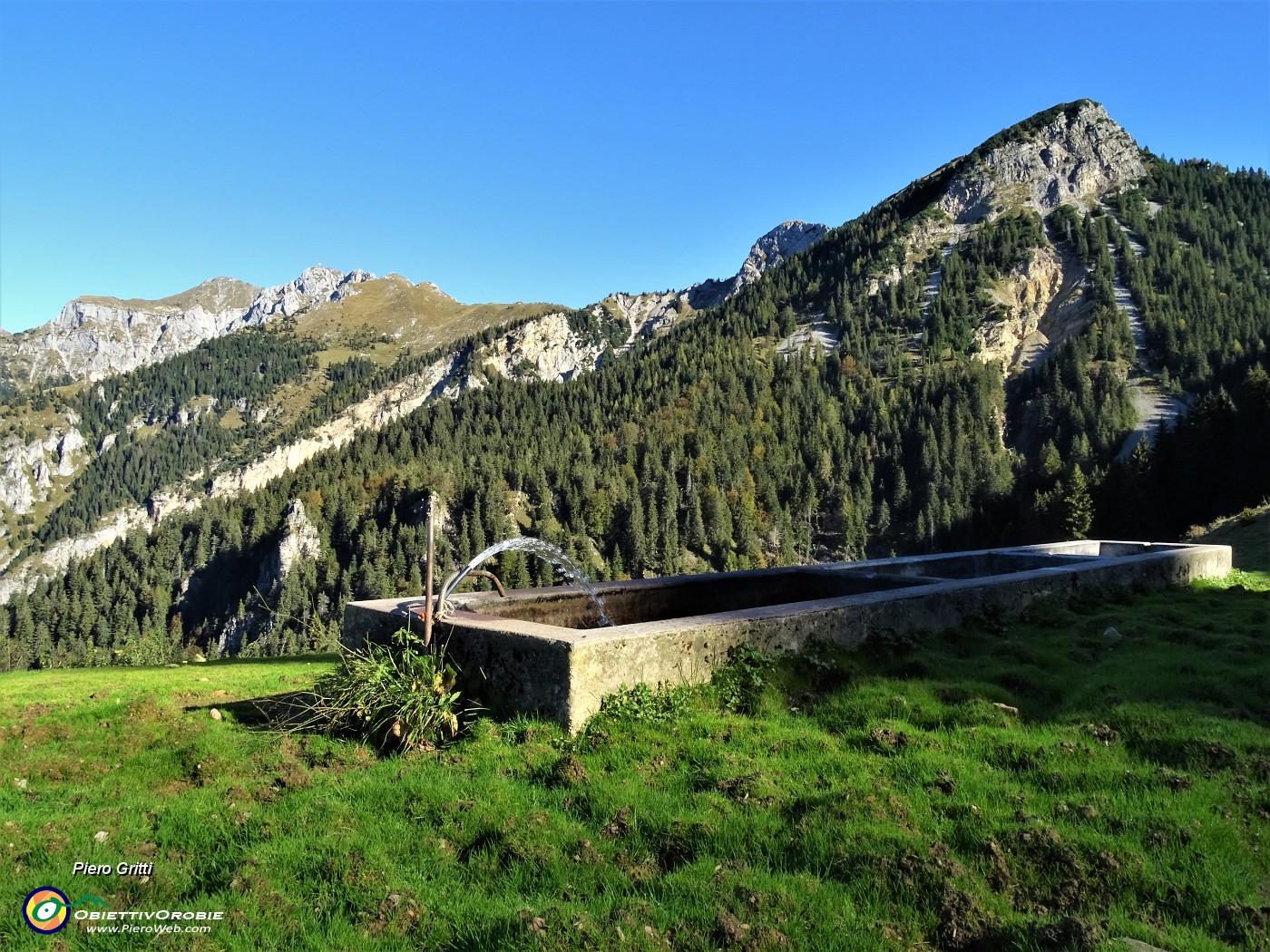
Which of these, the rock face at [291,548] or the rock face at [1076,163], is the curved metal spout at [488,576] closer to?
the rock face at [291,548]

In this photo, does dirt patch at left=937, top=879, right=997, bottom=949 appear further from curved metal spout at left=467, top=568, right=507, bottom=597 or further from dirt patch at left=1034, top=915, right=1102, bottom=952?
curved metal spout at left=467, top=568, right=507, bottom=597

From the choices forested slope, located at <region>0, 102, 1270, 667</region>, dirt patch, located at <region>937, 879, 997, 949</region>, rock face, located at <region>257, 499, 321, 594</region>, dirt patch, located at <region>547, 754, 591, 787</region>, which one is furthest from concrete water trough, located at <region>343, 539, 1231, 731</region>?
rock face, located at <region>257, 499, 321, 594</region>

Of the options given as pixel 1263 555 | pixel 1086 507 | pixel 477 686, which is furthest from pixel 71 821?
pixel 1086 507

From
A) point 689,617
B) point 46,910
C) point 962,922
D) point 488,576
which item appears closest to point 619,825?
point 962,922

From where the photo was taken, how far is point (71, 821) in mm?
5750

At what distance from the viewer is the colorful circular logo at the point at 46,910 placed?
4.23 m

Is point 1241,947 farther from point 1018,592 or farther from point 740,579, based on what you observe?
point 740,579

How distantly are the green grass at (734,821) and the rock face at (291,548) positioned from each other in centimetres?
13611

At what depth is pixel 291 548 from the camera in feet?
434

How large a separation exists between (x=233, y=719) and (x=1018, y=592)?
511 inches

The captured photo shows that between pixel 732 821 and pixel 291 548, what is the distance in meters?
144

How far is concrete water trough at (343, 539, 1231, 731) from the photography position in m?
7.53

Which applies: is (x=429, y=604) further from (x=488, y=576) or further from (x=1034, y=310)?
(x=1034, y=310)

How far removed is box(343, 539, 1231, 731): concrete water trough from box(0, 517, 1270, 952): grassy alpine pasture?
1.29 ft
